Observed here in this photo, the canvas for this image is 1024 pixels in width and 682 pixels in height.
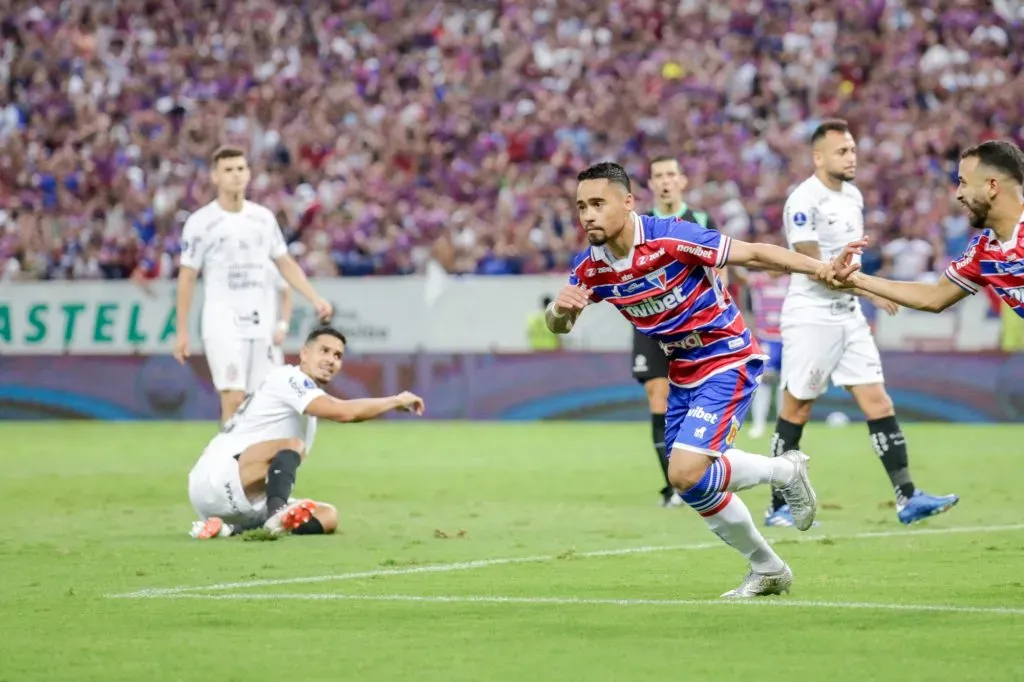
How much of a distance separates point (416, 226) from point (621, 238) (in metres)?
20.8

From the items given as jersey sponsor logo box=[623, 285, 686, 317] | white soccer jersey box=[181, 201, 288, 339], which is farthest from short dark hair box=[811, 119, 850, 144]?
white soccer jersey box=[181, 201, 288, 339]

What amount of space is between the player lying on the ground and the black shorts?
4.72 meters

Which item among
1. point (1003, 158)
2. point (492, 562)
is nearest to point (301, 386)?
point (492, 562)

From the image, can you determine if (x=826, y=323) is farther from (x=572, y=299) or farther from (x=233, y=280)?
(x=233, y=280)

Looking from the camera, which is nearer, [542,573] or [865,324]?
[542,573]

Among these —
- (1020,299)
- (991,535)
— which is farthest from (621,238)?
(991,535)

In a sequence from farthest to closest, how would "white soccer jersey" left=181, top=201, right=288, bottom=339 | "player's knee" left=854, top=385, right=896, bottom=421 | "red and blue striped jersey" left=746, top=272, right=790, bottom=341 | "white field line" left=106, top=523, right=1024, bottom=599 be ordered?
1. "red and blue striped jersey" left=746, top=272, right=790, bottom=341
2. "white soccer jersey" left=181, top=201, right=288, bottom=339
3. "player's knee" left=854, top=385, right=896, bottom=421
4. "white field line" left=106, top=523, right=1024, bottom=599

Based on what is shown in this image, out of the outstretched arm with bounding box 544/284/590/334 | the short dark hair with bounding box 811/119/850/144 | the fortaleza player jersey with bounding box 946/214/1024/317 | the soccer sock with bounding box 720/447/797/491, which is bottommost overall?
the soccer sock with bounding box 720/447/797/491

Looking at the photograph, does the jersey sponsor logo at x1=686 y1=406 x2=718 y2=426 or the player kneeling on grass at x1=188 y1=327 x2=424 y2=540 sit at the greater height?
the jersey sponsor logo at x1=686 y1=406 x2=718 y2=426

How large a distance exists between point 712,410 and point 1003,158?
1.85 meters

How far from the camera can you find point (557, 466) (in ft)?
59.0

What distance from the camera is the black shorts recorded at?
13641mm

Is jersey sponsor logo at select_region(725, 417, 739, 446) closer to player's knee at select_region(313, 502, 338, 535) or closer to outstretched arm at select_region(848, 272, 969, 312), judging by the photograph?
outstretched arm at select_region(848, 272, 969, 312)

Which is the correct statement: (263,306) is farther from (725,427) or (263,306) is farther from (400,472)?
(725,427)
